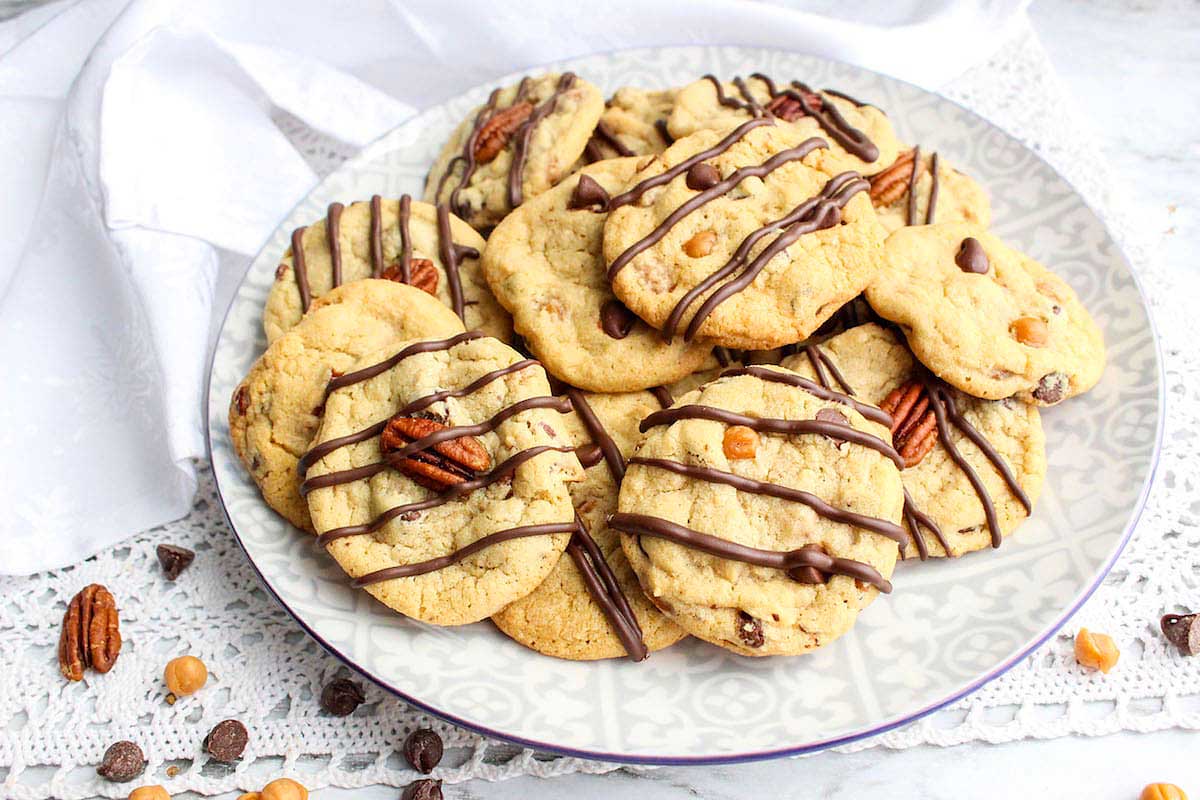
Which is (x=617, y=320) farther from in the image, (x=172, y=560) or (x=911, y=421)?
(x=172, y=560)

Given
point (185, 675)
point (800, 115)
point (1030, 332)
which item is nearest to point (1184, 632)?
point (1030, 332)

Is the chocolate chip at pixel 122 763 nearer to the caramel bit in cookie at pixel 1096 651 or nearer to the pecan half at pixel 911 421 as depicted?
the pecan half at pixel 911 421

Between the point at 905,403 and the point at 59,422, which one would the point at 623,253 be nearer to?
the point at 905,403

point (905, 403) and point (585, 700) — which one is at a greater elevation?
point (905, 403)

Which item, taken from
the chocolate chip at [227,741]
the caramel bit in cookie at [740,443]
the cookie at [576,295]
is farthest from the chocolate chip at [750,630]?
the chocolate chip at [227,741]

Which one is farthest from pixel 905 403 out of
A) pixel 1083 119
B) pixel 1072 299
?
pixel 1083 119

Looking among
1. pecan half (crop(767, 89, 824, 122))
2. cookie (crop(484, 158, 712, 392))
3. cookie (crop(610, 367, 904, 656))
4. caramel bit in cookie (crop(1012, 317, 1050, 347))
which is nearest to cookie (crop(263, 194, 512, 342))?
cookie (crop(484, 158, 712, 392))
